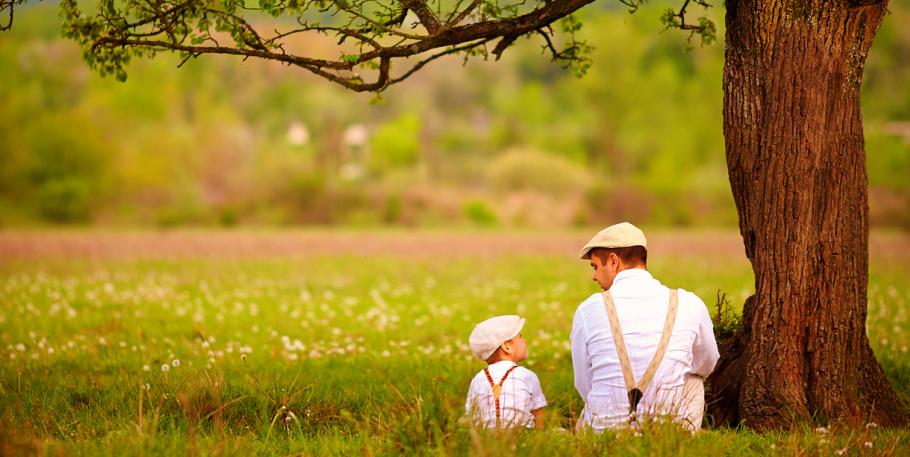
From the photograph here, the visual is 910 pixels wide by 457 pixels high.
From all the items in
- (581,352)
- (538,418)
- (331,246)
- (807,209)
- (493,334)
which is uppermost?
(331,246)

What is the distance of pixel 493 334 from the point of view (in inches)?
213

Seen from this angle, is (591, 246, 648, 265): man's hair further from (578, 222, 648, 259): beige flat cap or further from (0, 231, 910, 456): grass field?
(0, 231, 910, 456): grass field

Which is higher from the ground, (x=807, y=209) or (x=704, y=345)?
(x=807, y=209)

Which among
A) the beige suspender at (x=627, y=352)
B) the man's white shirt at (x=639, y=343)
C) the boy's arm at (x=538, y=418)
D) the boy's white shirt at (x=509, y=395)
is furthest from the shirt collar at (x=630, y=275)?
the boy's arm at (x=538, y=418)

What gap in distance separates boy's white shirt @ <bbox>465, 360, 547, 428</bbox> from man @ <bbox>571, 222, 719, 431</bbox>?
12.3 inches

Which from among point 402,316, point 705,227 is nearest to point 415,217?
point 705,227

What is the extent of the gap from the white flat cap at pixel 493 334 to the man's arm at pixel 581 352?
327mm

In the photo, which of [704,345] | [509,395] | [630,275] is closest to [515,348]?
[509,395]

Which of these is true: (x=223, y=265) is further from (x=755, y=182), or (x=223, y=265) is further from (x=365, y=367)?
(x=755, y=182)

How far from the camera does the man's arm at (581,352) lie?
5.36m

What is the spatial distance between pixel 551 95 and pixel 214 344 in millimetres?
110608

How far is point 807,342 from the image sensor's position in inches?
236

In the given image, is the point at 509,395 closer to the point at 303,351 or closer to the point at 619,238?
the point at 619,238

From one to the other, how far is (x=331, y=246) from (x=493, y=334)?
2177 cm
